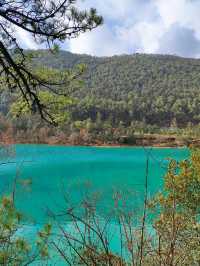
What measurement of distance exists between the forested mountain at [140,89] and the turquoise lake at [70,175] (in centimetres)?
1360

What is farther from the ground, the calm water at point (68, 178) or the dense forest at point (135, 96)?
the dense forest at point (135, 96)

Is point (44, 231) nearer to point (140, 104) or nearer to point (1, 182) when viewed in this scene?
point (1, 182)

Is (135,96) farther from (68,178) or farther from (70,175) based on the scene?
(68,178)

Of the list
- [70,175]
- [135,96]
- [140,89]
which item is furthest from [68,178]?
[140,89]

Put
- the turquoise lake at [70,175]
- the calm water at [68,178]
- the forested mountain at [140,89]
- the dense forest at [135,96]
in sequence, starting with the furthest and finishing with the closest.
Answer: the forested mountain at [140,89] → the dense forest at [135,96] → the turquoise lake at [70,175] → the calm water at [68,178]

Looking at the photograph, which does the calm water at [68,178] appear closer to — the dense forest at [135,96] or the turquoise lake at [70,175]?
the turquoise lake at [70,175]

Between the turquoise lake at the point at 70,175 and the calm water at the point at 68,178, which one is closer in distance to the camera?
the calm water at the point at 68,178

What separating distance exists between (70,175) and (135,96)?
53.3 m

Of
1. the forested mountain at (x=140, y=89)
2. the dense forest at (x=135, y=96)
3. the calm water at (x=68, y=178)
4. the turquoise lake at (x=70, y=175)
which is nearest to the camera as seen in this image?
the calm water at (x=68, y=178)

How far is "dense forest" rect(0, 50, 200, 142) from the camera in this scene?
2596 inches

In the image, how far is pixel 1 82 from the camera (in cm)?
399

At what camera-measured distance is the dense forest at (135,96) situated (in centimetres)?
6594

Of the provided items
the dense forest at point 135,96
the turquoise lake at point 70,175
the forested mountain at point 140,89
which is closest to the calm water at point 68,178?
the turquoise lake at point 70,175

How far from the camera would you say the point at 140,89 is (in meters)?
92.2
